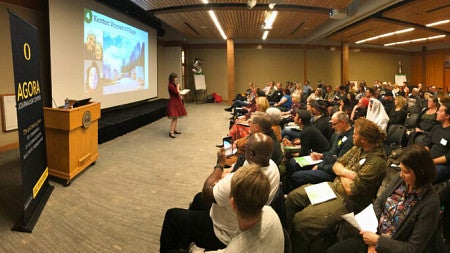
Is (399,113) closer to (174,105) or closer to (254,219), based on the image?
(174,105)

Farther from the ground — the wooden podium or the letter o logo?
the letter o logo

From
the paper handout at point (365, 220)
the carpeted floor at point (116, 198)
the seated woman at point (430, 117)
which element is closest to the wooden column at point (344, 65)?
the seated woman at point (430, 117)

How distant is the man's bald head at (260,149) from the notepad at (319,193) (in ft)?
2.27

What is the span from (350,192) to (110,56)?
6.85 metres

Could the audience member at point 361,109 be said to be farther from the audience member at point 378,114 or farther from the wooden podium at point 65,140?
the wooden podium at point 65,140

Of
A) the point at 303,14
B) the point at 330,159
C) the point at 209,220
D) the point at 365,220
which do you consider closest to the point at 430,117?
the point at 330,159

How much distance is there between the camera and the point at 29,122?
9.89 ft

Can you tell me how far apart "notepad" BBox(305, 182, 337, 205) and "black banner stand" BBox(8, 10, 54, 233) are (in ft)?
8.06

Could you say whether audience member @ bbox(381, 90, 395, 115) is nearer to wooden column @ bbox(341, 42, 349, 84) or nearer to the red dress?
the red dress

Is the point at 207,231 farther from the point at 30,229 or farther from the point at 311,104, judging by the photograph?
the point at 311,104

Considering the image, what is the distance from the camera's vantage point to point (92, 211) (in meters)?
3.26

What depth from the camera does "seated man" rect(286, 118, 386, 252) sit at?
2297 millimetres

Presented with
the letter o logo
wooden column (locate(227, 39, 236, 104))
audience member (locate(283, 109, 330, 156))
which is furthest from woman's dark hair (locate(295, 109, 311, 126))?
wooden column (locate(227, 39, 236, 104))

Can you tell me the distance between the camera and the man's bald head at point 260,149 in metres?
2.00
